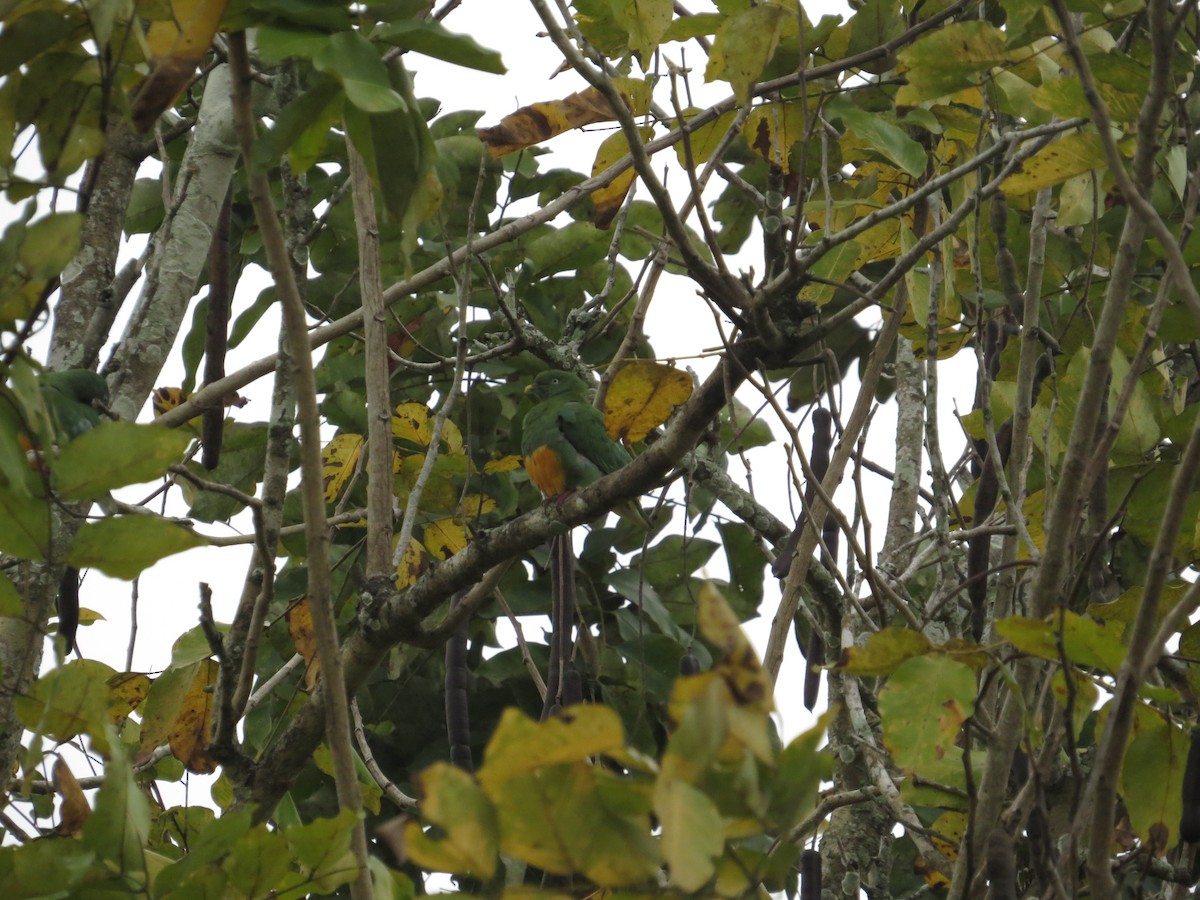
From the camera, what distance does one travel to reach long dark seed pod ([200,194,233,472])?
294cm

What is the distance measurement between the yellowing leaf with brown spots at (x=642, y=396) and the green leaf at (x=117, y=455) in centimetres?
150

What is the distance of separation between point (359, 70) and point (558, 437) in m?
2.91

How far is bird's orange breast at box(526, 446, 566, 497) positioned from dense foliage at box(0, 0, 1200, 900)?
18 mm

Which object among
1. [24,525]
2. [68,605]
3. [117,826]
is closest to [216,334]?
[68,605]

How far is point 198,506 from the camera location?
3861mm

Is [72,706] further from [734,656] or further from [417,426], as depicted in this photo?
[417,426]

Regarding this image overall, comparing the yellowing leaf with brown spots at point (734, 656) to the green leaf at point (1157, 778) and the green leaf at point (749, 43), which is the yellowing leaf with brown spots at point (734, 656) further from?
the green leaf at point (749, 43)

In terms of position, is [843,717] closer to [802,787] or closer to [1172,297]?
[1172,297]

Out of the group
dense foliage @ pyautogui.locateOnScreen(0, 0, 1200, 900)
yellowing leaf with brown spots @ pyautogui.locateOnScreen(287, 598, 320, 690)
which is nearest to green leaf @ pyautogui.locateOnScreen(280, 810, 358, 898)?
dense foliage @ pyautogui.locateOnScreen(0, 0, 1200, 900)

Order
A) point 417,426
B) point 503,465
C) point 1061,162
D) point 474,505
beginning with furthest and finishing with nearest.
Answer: point 503,465
point 474,505
point 417,426
point 1061,162

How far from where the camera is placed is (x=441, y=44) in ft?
4.46

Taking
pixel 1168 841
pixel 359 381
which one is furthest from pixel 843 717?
pixel 359 381

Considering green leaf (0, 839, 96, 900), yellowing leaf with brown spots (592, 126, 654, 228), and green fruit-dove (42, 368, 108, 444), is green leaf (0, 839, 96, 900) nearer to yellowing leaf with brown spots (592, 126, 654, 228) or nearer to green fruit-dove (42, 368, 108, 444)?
green fruit-dove (42, 368, 108, 444)

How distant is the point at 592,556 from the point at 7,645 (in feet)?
6.64
